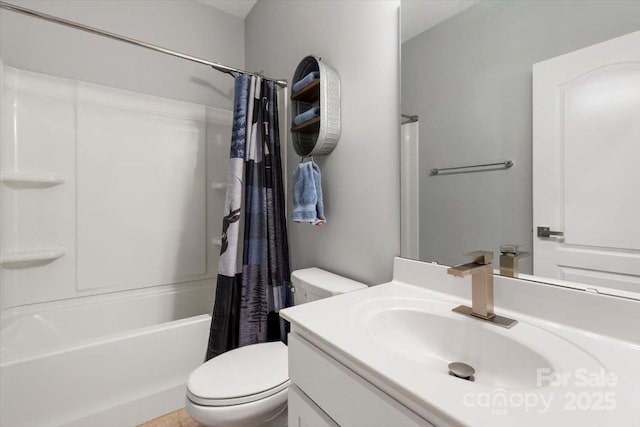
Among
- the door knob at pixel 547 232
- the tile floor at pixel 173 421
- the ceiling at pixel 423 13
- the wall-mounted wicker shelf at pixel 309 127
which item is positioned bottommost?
the tile floor at pixel 173 421

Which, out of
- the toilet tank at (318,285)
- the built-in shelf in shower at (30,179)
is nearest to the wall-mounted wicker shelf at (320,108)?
the toilet tank at (318,285)

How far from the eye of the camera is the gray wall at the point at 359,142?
3.79 ft

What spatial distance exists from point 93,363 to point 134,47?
1.88 m

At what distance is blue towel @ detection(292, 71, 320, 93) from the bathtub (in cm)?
135

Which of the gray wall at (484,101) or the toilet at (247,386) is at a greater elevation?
the gray wall at (484,101)

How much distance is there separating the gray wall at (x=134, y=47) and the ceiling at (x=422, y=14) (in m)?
1.58

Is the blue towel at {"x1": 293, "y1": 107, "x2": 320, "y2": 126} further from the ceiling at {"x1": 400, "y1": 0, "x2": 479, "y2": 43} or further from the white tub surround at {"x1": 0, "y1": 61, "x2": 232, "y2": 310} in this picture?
the white tub surround at {"x1": 0, "y1": 61, "x2": 232, "y2": 310}

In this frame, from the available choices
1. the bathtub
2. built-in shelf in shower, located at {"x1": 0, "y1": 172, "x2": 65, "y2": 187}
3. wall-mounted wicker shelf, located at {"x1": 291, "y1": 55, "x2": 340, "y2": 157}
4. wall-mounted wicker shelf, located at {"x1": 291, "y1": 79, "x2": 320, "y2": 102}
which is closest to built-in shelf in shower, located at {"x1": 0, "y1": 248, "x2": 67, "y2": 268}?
the bathtub

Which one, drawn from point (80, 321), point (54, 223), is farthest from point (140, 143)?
point (80, 321)

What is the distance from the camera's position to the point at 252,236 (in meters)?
1.53

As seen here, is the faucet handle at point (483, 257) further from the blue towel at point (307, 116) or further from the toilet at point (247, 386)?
the blue towel at point (307, 116)

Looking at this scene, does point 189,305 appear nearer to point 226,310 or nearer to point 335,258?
point 226,310

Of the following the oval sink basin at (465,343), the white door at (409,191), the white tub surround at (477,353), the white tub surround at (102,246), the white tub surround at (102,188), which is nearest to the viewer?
the white tub surround at (477,353)

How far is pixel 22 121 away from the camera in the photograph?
156cm
